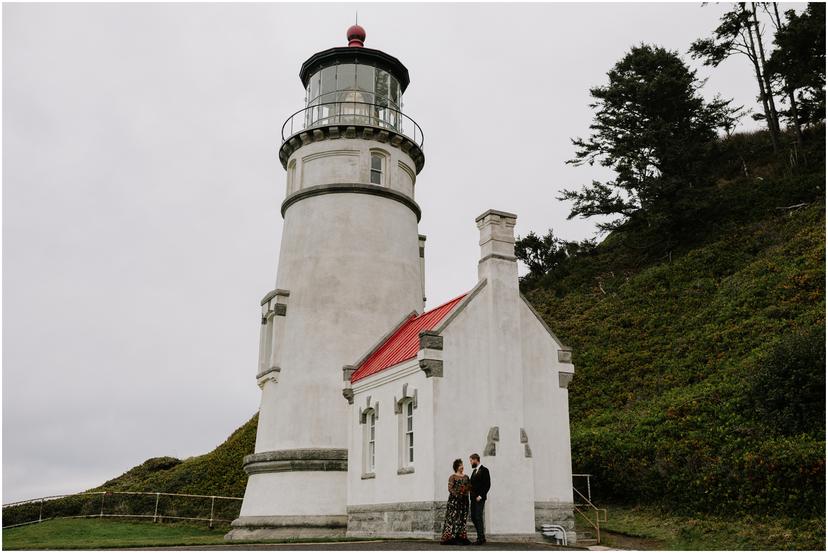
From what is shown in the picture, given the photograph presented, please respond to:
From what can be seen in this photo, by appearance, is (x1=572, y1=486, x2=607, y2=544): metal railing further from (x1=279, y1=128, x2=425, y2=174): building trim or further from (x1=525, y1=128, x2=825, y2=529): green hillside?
(x1=279, y1=128, x2=425, y2=174): building trim

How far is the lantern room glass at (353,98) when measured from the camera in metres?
20.1

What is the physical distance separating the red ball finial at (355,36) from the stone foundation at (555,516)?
44.8 feet

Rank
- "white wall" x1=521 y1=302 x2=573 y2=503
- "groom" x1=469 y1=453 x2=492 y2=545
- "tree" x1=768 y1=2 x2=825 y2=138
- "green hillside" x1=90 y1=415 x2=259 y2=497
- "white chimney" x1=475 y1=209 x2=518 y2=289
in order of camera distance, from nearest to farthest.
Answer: "groom" x1=469 y1=453 x2=492 y2=545, "white wall" x1=521 y1=302 x2=573 y2=503, "white chimney" x1=475 y1=209 x2=518 y2=289, "green hillside" x1=90 y1=415 x2=259 y2=497, "tree" x1=768 y1=2 x2=825 y2=138

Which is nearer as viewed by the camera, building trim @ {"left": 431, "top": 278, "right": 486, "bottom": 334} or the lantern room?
building trim @ {"left": 431, "top": 278, "right": 486, "bottom": 334}

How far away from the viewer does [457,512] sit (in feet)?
40.1

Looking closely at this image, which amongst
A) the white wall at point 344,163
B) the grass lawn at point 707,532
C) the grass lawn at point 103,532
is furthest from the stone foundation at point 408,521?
the white wall at point 344,163

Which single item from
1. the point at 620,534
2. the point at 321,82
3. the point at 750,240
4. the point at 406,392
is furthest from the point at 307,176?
the point at 750,240

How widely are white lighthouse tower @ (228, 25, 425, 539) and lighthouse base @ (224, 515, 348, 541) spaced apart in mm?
24

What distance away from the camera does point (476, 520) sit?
41.1 ft

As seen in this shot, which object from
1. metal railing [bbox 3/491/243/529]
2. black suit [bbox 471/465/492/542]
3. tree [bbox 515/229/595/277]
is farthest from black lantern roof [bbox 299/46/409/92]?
tree [bbox 515/229/595/277]

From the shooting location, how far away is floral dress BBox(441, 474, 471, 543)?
12.2 metres

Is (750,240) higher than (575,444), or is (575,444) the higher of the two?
(750,240)

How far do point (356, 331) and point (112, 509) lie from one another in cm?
1437

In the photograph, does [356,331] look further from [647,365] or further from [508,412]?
[647,365]
